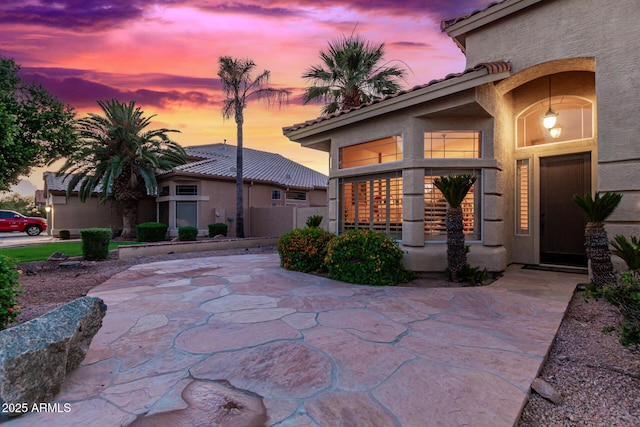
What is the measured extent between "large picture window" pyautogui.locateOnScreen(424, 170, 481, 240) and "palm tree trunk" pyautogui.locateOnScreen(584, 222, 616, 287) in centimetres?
204

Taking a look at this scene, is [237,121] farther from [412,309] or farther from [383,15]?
[412,309]

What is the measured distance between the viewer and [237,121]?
16531 millimetres

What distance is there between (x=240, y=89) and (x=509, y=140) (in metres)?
13.1

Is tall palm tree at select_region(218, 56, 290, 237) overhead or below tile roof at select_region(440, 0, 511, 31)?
overhead

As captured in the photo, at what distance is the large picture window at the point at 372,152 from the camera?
7.63 metres

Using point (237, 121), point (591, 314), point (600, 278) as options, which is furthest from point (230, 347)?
point (237, 121)

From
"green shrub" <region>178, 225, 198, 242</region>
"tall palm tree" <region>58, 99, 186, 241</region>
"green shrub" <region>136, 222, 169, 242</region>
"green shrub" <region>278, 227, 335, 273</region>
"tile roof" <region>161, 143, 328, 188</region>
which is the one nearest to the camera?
"green shrub" <region>278, 227, 335, 273</region>

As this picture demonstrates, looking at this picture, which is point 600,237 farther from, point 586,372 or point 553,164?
point 586,372

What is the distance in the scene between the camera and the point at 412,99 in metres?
6.84

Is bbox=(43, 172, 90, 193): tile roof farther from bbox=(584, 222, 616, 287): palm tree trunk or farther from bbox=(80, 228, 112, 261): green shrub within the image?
bbox=(584, 222, 616, 287): palm tree trunk

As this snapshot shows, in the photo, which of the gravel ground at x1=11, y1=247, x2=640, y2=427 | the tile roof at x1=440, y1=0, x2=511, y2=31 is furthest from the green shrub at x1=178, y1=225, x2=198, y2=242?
the tile roof at x1=440, y1=0, x2=511, y2=31

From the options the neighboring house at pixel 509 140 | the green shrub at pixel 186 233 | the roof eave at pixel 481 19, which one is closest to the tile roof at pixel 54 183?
the green shrub at pixel 186 233

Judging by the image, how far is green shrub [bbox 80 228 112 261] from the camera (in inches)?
406

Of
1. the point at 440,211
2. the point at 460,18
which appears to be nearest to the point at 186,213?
the point at 440,211
